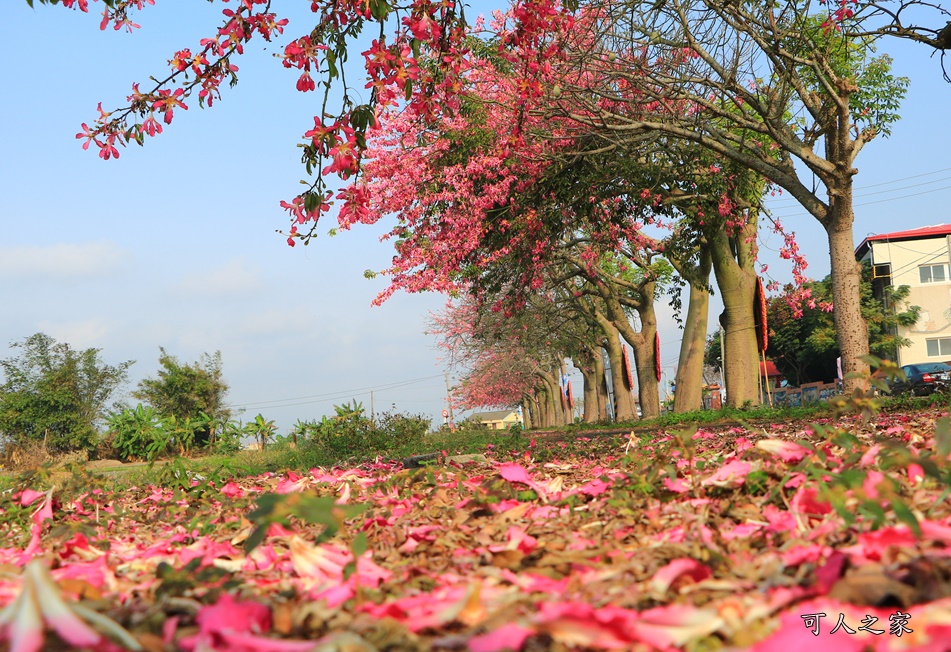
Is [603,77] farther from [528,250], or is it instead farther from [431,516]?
[431,516]

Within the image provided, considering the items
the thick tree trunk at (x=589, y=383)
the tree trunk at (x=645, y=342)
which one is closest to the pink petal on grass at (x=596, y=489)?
the tree trunk at (x=645, y=342)

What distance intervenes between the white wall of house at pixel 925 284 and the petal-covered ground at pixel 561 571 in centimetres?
5243

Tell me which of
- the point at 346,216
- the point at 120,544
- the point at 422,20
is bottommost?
the point at 120,544

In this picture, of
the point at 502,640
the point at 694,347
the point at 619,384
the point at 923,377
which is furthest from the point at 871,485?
the point at 619,384

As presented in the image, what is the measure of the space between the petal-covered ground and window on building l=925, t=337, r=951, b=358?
53127 millimetres

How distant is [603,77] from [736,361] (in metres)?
8.25

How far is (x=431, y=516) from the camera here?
108 inches

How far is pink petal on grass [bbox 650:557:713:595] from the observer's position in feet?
5.04

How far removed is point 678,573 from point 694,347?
19.6 meters

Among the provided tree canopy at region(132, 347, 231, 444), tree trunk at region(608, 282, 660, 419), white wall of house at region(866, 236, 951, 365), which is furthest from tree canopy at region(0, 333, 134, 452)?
white wall of house at region(866, 236, 951, 365)

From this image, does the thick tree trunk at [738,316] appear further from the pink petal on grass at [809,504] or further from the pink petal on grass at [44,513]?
the pink petal on grass at [809,504]

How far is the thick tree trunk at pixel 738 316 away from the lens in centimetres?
1688

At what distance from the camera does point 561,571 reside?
5.87 ft

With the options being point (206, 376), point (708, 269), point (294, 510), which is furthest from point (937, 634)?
point (206, 376)
